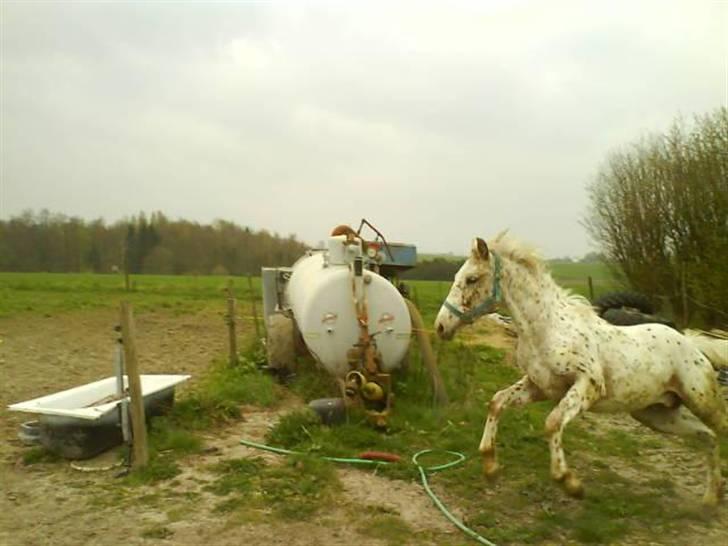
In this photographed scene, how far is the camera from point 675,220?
14.1 m

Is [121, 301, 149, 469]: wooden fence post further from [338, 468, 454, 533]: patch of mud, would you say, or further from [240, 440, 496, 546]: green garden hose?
[338, 468, 454, 533]: patch of mud

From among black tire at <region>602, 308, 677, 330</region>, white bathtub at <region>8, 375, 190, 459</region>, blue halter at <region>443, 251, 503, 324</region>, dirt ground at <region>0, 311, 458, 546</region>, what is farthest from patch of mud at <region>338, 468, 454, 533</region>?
black tire at <region>602, 308, 677, 330</region>

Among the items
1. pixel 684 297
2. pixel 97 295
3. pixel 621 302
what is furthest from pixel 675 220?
pixel 97 295

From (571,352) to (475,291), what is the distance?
855 mm

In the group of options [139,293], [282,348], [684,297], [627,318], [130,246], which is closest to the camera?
[627,318]

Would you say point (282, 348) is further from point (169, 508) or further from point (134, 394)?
point (169, 508)

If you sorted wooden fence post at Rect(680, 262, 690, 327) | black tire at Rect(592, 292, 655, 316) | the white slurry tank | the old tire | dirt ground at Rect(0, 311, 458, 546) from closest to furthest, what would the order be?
1. dirt ground at Rect(0, 311, 458, 546)
2. the white slurry tank
3. the old tire
4. black tire at Rect(592, 292, 655, 316)
5. wooden fence post at Rect(680, 262, 690, 327)

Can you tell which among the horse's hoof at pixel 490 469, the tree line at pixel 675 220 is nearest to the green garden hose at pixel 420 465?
the horse's hoof at pixel 490 469

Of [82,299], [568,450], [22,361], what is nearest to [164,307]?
[82,299]

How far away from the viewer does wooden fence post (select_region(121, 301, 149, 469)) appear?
5316 millimetres

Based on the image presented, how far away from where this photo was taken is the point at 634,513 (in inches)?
180

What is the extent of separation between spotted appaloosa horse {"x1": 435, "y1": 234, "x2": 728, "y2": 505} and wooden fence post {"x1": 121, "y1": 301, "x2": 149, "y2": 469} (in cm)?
271

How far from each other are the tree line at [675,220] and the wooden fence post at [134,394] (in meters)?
10.0

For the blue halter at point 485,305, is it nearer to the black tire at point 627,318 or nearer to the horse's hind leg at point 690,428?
the horse's hind leg at point 690,428
